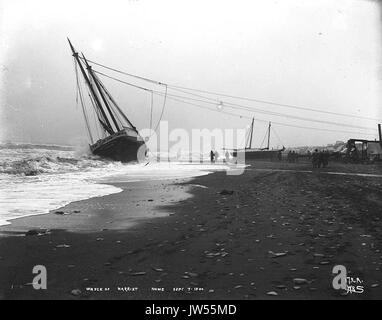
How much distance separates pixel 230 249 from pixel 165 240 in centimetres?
121

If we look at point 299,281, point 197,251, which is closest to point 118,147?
point 197,251

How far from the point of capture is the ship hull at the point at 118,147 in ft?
163

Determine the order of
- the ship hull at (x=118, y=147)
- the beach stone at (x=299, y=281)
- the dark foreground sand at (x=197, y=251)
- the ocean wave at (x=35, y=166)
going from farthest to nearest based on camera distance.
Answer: the ship hull at (x=118, y=147)
the ocean wave at (x=35, y=166)
the beach stone at (x=299, y=281)
the dark foreground sand at (x=197, y=251)

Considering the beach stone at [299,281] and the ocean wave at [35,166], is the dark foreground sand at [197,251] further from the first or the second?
the ocean wave at [35,166]

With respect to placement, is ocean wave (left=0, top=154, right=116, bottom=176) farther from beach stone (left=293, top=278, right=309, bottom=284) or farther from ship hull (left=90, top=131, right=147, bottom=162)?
beach stone (left=293, top=278, right=309, bottom=284)

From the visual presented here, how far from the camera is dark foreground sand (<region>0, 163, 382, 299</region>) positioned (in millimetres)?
3711

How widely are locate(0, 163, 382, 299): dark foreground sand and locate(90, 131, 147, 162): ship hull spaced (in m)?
41.5

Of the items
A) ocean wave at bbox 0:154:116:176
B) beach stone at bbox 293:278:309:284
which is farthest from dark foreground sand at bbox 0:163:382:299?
ocean wave at bbox 0:154:116:176

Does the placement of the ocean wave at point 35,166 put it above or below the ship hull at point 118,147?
below

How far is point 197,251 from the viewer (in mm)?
5152

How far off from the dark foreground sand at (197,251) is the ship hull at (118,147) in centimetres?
4148

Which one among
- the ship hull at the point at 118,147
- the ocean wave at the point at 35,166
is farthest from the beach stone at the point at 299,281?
the ship hull at the point at 118,147
